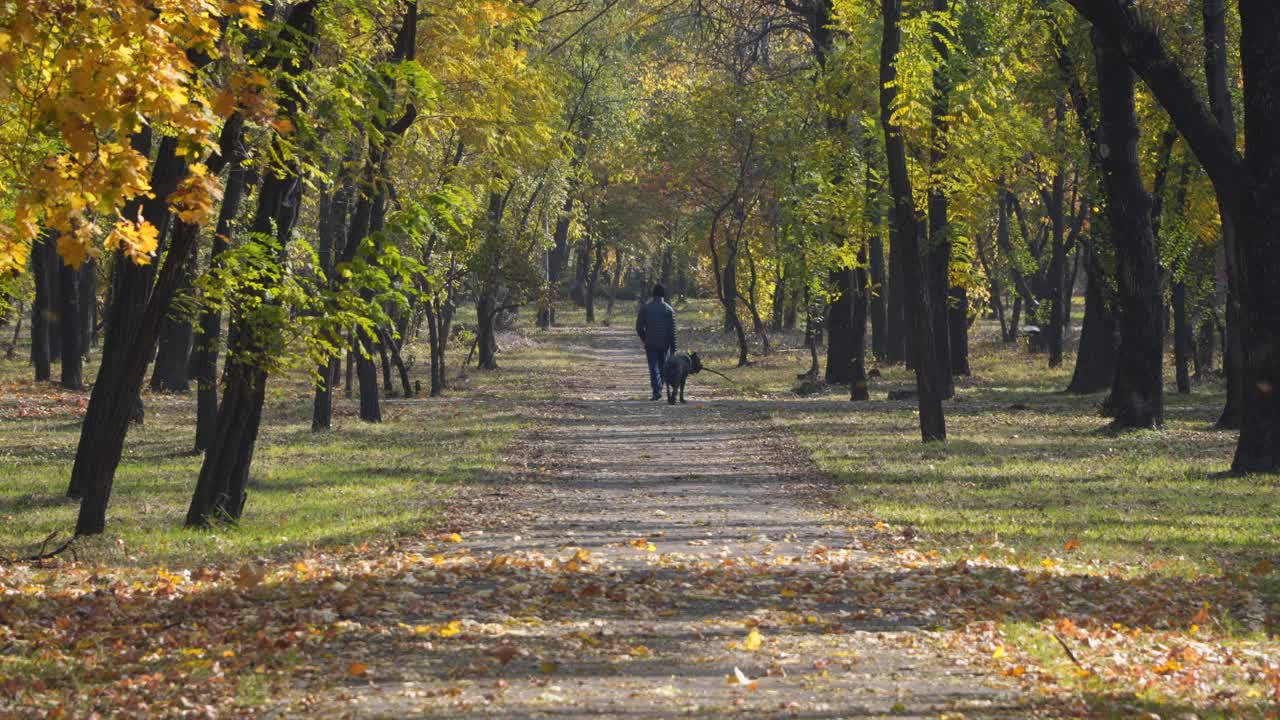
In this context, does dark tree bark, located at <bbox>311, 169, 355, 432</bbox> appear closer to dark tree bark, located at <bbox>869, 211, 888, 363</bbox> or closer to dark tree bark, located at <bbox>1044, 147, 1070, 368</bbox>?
dark tree bark, located at <bbox>869, 211, 888, 363</bbox>

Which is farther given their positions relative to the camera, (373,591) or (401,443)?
(401,443)

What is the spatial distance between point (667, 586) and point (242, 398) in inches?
211

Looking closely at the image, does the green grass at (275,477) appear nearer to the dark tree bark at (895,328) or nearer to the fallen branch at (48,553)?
the fallen branch at (48,553)

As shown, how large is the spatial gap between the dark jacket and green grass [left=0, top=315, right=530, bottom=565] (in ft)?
9.61

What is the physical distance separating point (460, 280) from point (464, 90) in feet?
50.0

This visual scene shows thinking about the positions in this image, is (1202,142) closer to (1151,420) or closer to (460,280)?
(1151,420)

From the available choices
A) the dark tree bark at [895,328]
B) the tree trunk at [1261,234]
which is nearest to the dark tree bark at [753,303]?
the dark tree bark at [895,328]

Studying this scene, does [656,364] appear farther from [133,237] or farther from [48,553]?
[133,237]

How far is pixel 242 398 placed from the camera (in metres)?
13.2

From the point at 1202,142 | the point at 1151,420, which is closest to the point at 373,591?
the point at 1202,142

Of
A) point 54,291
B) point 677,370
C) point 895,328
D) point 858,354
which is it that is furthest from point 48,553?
point 895,328

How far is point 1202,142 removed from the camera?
601 inches

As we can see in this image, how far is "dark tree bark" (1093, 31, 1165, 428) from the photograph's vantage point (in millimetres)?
21422

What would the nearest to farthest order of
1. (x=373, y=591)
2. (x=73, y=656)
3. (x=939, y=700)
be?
(x=939, y=700) < (x=73, y=656) < (x=373, y=591)
